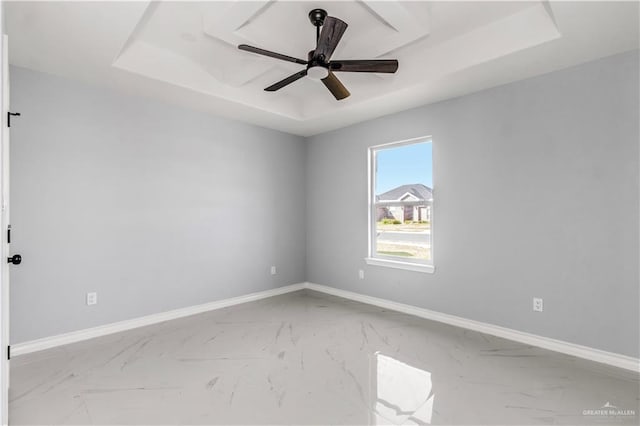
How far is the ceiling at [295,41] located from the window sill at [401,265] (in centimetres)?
188

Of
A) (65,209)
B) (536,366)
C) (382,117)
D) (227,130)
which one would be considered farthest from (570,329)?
(65,209)

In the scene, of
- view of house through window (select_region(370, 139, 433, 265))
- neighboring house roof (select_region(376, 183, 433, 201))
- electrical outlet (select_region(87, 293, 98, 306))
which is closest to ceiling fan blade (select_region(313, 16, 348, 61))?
view of house through window (select_region(370, 139, 433, 265))

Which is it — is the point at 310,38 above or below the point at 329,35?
above

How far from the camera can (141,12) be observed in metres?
2.17

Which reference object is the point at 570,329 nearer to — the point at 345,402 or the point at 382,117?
the point at 345,402

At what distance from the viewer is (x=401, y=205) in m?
4.14

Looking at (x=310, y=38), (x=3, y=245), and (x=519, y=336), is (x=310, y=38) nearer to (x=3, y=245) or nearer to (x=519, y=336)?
(x=3, y=245)

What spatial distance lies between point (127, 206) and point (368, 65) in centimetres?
278

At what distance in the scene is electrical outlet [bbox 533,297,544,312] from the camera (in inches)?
117

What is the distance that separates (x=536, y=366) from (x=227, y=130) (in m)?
4.10

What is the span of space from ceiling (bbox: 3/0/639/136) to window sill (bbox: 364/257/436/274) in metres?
1.88

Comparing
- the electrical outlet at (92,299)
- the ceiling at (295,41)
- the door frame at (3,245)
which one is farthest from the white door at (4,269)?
the electrical outlet at (92,299)

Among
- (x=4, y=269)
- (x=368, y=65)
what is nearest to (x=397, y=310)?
(x=368, y=65)

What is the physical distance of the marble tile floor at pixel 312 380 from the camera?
1.98 meters
